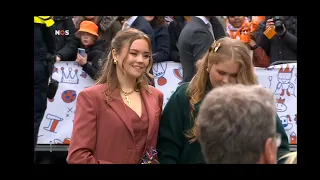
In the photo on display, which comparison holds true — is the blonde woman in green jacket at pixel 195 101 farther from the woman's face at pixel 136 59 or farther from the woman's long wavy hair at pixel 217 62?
the woman's face at pixel 136 59

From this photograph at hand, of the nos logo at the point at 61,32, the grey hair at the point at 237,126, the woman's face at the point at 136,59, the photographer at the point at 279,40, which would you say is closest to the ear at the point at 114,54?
the woman's face at the point at 136,59

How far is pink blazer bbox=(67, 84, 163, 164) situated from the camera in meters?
3.61

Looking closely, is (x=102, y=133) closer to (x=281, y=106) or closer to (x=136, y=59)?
(x=136, y=59)

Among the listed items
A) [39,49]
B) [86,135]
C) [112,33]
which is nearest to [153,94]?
[86,135]

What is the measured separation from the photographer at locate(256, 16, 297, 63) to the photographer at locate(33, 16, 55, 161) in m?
2.54

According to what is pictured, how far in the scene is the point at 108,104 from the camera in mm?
3662

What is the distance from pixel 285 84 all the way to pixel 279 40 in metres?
0.64

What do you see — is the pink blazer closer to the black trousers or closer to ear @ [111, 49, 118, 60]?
ear @ [111, 49, 118, 60]

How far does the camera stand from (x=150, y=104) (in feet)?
12.3

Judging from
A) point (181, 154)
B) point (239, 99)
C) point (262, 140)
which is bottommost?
point (181, 154)

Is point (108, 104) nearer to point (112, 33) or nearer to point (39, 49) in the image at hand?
point (39, 49)

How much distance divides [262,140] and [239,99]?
19cm

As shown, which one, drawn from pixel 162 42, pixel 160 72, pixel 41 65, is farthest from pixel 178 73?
pixel 41 65

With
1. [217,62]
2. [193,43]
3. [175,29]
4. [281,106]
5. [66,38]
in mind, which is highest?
[175,29]
